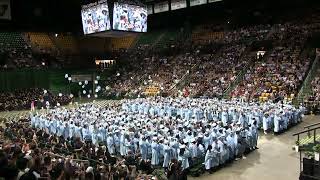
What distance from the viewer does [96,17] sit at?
36.9 m

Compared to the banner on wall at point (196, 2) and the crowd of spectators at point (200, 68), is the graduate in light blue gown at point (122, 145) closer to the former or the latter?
the crowd of spectators at point (200, 68)

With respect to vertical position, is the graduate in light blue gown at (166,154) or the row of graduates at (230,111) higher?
the row of graduates at (230,111)

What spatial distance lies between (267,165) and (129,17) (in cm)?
2370

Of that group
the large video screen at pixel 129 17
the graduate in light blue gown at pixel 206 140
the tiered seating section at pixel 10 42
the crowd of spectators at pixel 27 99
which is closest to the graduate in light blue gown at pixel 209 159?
the graduate in light blue gown at pixel 206 140

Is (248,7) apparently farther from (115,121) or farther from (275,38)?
(115,121)

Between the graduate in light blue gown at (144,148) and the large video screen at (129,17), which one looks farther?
the large video screen at (129,17)

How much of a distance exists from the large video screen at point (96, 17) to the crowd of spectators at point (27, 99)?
24.9 ft

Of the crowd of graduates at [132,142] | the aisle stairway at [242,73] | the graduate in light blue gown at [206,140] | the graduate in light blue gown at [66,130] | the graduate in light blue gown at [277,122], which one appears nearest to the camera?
the crowd of graduates at [132,142]

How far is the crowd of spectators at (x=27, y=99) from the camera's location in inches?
1483

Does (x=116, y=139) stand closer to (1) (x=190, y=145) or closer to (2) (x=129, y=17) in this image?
(1) (x=190, y=145)

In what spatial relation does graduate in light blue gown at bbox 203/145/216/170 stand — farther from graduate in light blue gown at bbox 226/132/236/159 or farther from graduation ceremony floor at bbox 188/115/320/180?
graduate in light blue gown at bbox 226/132/236/159

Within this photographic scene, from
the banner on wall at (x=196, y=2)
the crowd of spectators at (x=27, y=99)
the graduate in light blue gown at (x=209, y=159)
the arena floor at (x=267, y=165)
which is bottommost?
the arena floor at (x=267, y=165)

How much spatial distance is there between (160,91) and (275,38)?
1344cm

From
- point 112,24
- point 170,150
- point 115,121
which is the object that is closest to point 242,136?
point 170,150
